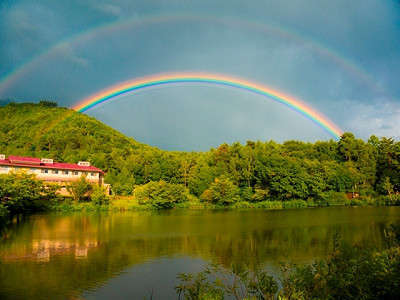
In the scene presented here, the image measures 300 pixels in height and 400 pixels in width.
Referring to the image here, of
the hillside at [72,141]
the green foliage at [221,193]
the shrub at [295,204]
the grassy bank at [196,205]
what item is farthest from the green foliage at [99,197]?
the shrub at [295,204]

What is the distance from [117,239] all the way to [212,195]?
26.2m

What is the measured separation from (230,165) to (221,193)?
8.21m

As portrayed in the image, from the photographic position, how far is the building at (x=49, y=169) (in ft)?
129

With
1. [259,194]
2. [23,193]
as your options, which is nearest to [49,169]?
[23,193]

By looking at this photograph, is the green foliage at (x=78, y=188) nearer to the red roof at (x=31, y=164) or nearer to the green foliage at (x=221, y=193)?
the red roof at (x=31, y=164)

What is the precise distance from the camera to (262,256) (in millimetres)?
13617

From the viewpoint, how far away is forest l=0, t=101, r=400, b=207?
46.6m

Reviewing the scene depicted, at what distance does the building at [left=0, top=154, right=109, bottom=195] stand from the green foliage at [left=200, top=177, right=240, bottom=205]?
13441 mm

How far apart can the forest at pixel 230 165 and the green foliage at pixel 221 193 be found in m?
0.12

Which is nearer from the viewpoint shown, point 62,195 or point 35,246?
point 35,246

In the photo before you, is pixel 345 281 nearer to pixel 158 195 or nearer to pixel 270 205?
pixel 158 195

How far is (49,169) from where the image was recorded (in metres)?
41.3

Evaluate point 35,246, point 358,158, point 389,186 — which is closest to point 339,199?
point 389,186

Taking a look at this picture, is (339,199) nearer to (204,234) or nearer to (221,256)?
(204,234)
